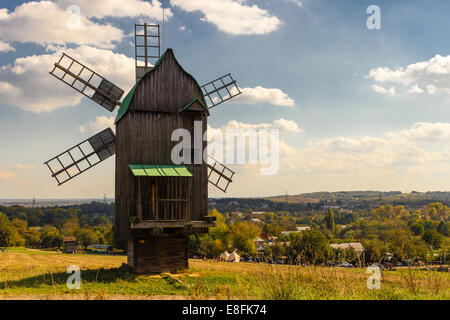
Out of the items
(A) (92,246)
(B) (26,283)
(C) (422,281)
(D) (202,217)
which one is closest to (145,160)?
(D) (202,217)

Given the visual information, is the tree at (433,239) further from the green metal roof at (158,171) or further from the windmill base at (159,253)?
the green metal roof at (158,171)

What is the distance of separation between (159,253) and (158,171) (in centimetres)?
417

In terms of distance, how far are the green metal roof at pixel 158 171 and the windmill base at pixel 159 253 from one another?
112 inches

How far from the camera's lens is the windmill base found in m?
18.9

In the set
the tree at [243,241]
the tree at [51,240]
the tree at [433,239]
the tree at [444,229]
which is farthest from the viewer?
the tree at [444,229]

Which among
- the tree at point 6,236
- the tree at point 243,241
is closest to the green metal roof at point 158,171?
the tree at point 243,241

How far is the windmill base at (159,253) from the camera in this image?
18.9 m

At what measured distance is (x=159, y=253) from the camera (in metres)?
19.3

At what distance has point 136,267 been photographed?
18844mm

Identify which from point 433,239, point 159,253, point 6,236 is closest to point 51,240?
point 6,236

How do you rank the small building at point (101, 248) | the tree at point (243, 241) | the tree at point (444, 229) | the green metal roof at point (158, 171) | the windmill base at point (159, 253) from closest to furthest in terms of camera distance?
1. the green metal roof at point (158, 171)
2. the windmill base at point (159, 253)
3. the tree at point (243, 241)
4. the small building at point (101, 248)
5. the tree at point (444, 229)
